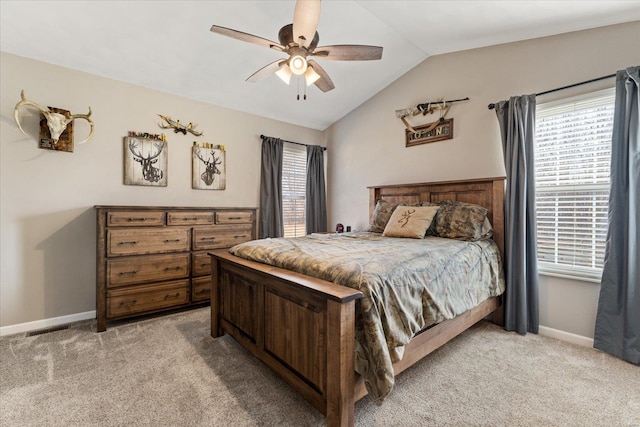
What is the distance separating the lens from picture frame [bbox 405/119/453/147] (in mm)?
3393

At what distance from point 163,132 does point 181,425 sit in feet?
10.0

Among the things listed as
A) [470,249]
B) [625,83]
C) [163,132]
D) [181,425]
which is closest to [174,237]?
[163,132]

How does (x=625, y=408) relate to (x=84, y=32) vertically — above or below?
below

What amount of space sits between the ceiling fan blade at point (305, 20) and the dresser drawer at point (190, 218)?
6.79 feet

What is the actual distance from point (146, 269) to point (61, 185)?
118cm

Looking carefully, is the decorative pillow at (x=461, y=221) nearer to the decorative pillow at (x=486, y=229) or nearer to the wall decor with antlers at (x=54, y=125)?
the decorative pillow at (x=486, y=229)

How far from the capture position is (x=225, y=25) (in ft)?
8.61

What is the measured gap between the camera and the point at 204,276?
10.6 feet

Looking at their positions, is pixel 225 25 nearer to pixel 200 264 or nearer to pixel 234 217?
pixel 234 217

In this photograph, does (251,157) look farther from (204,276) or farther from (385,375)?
(385,375)

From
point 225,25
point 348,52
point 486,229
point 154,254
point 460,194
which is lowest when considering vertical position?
point 154,254

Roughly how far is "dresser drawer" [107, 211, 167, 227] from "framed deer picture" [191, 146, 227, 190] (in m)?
0.82

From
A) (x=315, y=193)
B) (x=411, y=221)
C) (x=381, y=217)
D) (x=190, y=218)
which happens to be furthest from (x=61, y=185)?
(x=411, y=221)

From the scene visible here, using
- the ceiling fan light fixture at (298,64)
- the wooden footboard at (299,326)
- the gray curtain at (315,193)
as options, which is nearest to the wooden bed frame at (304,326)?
the wooden footboard at (299,326)
